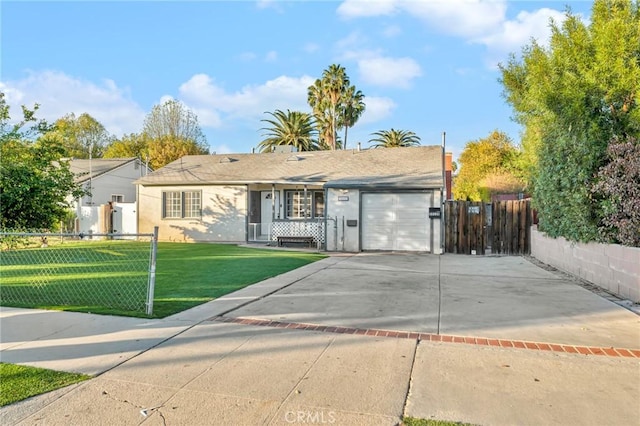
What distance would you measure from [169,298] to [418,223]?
10234 millimetres

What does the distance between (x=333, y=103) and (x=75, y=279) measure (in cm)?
3329

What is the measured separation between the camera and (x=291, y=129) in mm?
38406

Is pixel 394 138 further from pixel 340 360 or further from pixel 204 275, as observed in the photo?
pixel 340 360

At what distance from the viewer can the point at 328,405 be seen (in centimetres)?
286

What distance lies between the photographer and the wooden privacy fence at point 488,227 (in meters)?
14.1

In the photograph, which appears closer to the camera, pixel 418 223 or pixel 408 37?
pixel 408 37

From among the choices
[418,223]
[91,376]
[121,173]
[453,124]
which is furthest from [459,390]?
[121,173]

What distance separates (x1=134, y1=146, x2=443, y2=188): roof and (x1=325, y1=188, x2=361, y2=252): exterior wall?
464 millimetres

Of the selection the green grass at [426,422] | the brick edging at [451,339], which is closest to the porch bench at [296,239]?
the brick edging at [451,339]

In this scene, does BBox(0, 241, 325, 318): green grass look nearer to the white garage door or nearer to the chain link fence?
the chain link fence

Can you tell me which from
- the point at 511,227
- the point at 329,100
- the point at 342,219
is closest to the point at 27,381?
the point at 342,219

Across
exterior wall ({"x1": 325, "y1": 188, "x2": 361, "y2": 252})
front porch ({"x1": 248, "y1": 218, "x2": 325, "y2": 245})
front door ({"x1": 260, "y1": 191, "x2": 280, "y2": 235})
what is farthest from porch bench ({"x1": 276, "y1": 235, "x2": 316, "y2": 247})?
front door ({"x1": 260, "y1": 191, "x2": 280, "y2": 235})

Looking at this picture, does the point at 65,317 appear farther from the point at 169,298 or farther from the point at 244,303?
the point at 244,303

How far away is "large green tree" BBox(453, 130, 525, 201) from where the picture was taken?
2548 cm
